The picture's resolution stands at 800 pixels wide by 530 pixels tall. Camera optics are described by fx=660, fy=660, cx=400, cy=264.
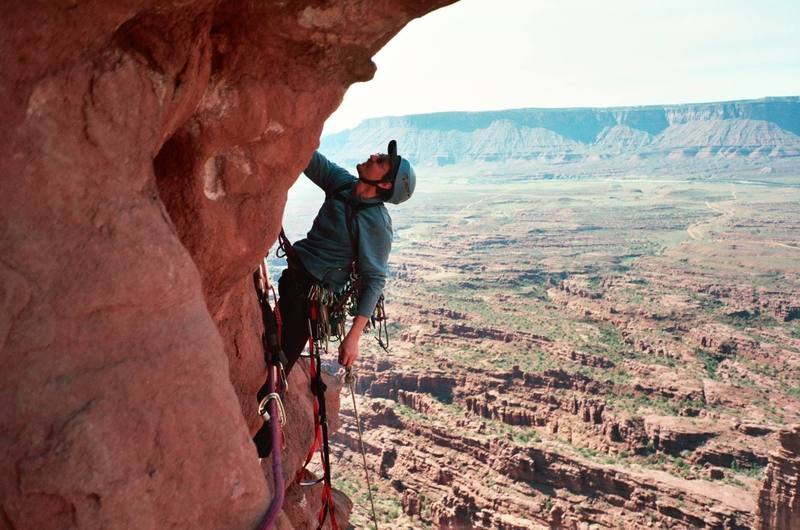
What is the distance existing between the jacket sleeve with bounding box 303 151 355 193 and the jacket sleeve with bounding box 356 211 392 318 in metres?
0.57

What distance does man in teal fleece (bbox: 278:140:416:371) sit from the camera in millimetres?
4762

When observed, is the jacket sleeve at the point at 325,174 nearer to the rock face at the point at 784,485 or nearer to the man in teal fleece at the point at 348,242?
the man in teal fleece at the point at 348,242

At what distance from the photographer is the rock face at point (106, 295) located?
2.37 meters

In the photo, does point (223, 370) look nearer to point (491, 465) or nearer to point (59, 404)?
point (59, 404)

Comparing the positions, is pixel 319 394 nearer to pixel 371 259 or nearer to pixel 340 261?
pixel 340 261

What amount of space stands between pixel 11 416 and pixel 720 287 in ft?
227

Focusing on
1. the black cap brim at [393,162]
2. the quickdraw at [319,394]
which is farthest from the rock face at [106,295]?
the quickdraw at [319,394]

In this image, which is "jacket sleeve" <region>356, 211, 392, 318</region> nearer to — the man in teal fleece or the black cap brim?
the man in teal fleece

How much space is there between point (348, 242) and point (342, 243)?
51 millimetres

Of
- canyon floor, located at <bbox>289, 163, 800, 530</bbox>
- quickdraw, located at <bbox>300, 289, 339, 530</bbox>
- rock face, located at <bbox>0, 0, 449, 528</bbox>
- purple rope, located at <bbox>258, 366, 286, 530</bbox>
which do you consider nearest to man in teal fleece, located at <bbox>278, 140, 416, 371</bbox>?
quickdraw, located at <bbox>300, 289, 339, 530</bbox>

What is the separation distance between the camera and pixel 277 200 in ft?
14.4

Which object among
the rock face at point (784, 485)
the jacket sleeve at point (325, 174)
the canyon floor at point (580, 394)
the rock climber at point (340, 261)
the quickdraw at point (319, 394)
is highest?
the jacket sleeve at point (325, 174)

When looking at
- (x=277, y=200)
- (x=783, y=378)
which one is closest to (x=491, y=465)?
(x=783, y=378)

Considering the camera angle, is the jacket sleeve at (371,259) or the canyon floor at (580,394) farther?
the canyon floor at (580,394)
